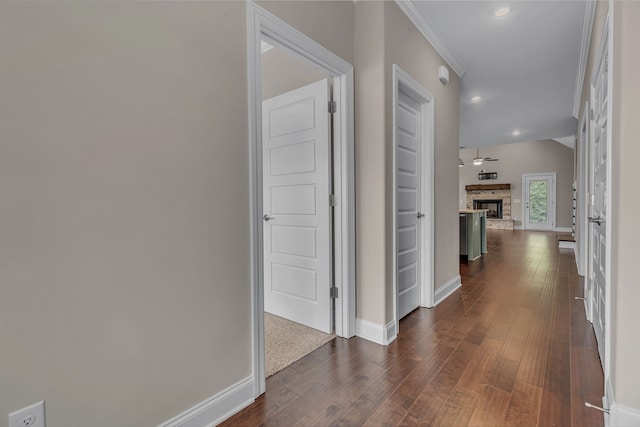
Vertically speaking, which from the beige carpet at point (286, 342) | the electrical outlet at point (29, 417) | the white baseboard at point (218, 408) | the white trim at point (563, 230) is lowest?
the beige carpet at point (286, 342)

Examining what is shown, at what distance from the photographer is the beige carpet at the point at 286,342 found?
79.6 inches

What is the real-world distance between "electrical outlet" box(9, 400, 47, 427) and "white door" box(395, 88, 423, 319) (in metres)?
2.28

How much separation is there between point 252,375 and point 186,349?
1.41ft

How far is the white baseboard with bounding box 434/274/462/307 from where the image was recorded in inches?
125

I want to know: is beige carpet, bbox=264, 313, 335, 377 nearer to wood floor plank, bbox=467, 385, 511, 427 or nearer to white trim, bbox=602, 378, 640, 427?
wood floor plank, bbox=467, 385, 511, 427

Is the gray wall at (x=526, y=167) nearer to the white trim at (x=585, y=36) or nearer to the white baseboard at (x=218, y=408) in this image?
the white trim at (x=585, y=36)

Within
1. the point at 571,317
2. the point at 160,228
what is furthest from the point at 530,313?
the point at 160,228

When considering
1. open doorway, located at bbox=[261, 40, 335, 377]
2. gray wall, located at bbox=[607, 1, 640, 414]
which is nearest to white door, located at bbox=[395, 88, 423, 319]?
open doorway, located at bbox=[261, 40, 335, 377]

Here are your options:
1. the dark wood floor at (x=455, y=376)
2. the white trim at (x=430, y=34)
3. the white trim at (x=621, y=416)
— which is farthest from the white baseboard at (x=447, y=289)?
the white trim at (x=430, y=34)

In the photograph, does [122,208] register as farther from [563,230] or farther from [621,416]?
[563,230]

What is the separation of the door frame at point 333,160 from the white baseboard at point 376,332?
57 mm

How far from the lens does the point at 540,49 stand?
10.8ft

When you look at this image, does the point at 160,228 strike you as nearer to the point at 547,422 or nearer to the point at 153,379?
the point at 153,379

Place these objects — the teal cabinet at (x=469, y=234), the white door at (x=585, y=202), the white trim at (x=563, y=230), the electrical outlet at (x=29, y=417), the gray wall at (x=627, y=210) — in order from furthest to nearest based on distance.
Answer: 1. the white trim at (x=563, y=230)
2. the teal cabinet at (x=469, y=234)
3. the white door at (x=585, y=202)
4. the gray wall at (x=627, y=210)
5. the electrical outlet at (x=29, y=417)
